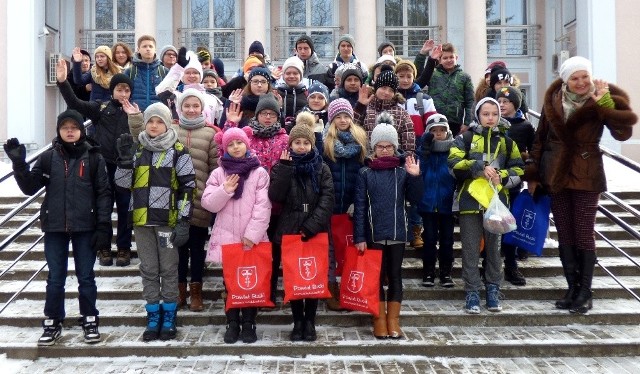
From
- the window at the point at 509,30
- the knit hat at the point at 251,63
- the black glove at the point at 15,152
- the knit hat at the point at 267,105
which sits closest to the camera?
the black glove at the point at 15,152

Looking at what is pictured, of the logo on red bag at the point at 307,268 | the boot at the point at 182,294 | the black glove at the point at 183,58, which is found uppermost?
the black glove at the point at 183,58

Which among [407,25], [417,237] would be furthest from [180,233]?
[407,25]

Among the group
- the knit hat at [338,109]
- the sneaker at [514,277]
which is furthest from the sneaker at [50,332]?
the sneaker at [514,277]

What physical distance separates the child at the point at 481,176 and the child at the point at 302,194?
4.60ft

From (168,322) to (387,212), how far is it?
217 cm

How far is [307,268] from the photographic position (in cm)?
510

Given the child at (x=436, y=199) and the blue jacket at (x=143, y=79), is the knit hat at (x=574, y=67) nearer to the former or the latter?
the child at (x=436, y=199)

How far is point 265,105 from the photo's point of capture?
5469mm

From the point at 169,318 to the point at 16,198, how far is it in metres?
5.81

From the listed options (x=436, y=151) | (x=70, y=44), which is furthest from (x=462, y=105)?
(x=70, y=44)

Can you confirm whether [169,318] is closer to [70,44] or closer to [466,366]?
[466,366]

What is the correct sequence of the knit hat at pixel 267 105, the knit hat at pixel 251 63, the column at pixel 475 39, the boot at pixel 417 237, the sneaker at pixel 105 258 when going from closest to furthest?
the knit hat at pixel 267 105 → the sneaker at pixel 105 258 → the boot at pixel 417 237 → the knit hat at pixel 251 63 → the column at pixel 475 39

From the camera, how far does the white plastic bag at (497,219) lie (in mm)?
5375

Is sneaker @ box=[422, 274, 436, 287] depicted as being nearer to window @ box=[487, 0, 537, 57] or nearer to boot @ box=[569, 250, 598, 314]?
boot @ box=[569, 250, 598, 314]
